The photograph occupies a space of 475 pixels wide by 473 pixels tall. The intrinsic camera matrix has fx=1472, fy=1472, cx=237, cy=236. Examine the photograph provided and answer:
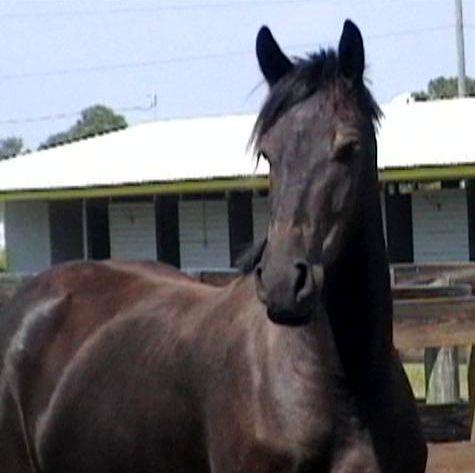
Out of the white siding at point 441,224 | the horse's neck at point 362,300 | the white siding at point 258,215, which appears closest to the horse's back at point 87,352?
the horse's neck at point 362,300

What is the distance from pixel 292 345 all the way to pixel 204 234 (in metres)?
24.8

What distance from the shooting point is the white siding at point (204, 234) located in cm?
2936

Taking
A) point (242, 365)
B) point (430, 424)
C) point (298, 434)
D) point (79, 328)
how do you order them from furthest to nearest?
point (430, 424) → point (79, 328) → point (242, 365) → point (298, 434)

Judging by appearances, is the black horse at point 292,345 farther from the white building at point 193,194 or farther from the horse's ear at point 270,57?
the white building at point 193,194

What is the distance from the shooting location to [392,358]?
5004 mm

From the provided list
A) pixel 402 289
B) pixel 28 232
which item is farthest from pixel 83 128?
pixel 402 289

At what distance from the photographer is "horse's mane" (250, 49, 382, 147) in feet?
15.5

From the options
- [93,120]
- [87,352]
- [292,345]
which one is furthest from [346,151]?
[93,120]

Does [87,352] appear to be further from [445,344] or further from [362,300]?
[445,344]

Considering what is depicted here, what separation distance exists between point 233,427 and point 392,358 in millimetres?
589

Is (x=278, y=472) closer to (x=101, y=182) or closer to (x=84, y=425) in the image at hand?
(x=84, y=425)

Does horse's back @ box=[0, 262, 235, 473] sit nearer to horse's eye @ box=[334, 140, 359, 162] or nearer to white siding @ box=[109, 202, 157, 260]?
horse's eye @ box=[334, 140, 359, 162]

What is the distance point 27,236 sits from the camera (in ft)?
111

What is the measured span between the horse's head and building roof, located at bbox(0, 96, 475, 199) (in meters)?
17.0
